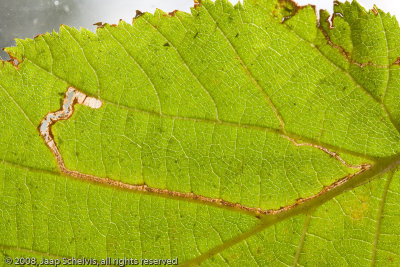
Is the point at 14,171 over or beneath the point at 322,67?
beneath

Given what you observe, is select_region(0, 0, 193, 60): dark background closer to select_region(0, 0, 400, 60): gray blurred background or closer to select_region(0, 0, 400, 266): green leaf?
Result: select_region(0, 0, 400, 60): gray blurred background

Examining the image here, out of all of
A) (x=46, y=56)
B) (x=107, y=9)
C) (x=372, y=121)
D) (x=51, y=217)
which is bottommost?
(x=51, y=217)

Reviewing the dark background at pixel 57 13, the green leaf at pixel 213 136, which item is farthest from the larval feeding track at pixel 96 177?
the dark background at pixel 57 13

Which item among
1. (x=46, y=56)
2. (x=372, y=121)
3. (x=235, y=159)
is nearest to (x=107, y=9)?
(x=46, y=56)

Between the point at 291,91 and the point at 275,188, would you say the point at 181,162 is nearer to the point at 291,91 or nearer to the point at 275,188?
the point at 275,188

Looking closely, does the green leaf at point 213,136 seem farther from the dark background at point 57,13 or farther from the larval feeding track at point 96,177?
the dark background at point 57,13

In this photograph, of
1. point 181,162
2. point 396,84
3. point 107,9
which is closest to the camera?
point 396,84

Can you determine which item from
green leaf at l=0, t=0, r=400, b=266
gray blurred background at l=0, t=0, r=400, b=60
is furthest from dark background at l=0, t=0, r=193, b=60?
green leaf at l=0, t=0, r=400, b=266
